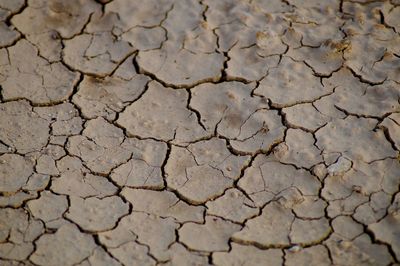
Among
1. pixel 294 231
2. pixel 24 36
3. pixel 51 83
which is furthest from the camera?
pixel 24 36

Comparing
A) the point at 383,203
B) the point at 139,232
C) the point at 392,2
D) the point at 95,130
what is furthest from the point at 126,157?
the point at 392,2

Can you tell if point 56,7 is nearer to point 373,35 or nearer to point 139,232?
point 139,232

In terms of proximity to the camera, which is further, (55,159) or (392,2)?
(392,2)

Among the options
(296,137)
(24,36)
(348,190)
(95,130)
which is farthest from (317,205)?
(24,36)

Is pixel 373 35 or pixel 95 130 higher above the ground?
pixel 373 35

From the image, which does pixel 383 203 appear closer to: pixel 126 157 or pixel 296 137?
pixel 296 137

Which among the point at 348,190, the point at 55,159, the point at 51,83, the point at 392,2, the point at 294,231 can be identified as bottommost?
the point at 294,231

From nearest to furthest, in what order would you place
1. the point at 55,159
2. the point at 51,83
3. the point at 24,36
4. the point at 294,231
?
the point at 294,231, the point at 55,159, the point at 51,83, the point at 24,36
